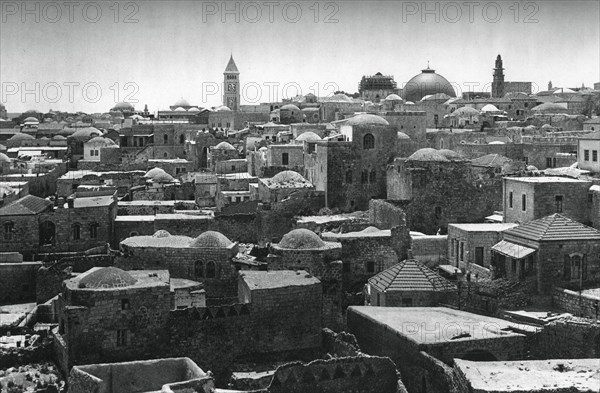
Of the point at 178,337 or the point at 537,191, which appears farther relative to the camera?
the point at 537,191

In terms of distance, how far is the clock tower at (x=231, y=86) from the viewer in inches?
4053

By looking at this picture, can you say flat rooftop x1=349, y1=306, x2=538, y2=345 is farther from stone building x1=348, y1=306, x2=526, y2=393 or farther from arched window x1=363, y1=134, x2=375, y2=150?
arched window x1=363, y1=134, x2=375, y2=150

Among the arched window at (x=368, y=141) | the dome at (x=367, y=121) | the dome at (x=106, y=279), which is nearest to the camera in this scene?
the dome at (x=106, y=279)

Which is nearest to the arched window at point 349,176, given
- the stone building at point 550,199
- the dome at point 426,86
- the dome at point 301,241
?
the stone building at point 550,199

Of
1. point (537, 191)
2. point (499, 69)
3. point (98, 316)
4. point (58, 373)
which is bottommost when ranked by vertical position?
point (58, 373)

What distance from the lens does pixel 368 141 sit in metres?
40.9

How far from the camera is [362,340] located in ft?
84.0

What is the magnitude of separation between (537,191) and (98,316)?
58.2ft

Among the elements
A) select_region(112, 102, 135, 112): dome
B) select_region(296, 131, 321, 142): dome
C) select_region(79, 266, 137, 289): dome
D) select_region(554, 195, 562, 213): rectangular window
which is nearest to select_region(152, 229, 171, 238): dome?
select_region(79, 266, 137, 289): dome

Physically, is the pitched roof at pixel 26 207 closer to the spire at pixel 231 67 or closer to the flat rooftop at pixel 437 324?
the flat rooftop at pixel 437 324

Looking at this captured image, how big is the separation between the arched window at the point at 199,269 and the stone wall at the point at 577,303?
11.9 meters

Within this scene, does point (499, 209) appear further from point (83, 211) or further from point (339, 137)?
point (83, 211)

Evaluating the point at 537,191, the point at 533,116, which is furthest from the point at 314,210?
the point at 533,116

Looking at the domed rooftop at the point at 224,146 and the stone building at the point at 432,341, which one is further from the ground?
the domed rooftop at the point at 224,146
